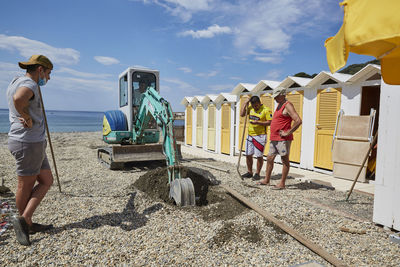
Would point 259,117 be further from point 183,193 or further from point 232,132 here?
point 232,132

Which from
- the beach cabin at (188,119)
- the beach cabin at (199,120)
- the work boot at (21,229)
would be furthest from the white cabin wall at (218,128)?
the work boot at (21,229)

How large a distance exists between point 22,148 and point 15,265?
125 cm

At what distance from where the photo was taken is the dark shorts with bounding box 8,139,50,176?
2924 millimetres

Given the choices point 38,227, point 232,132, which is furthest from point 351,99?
point 38,227

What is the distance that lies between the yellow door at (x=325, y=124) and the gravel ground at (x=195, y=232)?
2170 mm

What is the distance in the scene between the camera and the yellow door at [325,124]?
700cm

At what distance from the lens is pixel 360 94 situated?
6.39 metres

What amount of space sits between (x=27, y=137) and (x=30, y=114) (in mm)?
273

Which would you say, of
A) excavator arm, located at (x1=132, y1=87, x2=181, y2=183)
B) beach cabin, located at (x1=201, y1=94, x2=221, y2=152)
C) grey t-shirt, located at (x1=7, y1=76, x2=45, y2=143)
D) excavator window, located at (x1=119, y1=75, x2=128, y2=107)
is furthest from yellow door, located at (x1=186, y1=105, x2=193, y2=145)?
grey t-shirt, located at (x1=7, y1=76, x2=45, y2=143)

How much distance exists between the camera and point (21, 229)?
9.37ft

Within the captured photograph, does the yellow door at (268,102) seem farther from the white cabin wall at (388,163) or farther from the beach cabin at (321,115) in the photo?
the white cabin wall at (388,163)

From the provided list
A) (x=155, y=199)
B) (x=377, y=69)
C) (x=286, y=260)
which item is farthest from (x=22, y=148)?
(x=377, y=69)

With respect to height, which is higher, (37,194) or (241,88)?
(241,88)

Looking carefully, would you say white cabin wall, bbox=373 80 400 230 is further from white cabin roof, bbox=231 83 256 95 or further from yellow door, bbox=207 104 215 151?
yellow door, bbox=207 104 215 151
